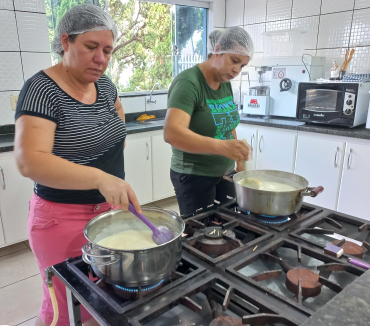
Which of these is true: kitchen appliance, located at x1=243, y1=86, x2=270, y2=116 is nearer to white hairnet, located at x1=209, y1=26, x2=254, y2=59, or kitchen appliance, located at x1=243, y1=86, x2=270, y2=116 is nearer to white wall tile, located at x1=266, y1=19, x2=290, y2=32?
white wall tile, located at x1=266, y1=19, x2=290, y2=32

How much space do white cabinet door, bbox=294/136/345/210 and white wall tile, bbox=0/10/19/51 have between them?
7.41ft

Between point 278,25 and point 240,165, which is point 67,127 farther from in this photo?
point 278,25

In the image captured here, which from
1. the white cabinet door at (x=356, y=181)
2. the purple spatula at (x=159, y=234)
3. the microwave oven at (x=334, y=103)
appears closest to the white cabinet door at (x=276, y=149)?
the microwave oven at (x=334, y=103)

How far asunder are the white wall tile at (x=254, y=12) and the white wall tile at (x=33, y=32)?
2064mm

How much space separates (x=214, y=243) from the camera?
2.79ft

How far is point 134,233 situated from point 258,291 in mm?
356

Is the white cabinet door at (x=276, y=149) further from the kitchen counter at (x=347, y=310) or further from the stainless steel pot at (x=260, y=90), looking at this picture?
the kitchen counter at (x=347, y=310)

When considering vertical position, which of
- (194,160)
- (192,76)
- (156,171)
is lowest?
(156,171)

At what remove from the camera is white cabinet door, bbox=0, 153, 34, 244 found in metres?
2.06

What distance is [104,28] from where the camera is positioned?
3.22ft

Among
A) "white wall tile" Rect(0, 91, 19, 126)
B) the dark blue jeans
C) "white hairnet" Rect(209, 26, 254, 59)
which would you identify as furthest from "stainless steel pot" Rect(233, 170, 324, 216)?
"white wall tile" Rect(0, 91, 19, 126)

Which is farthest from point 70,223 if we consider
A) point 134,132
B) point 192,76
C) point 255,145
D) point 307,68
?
point 307,68

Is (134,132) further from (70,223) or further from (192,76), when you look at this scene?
(70,223)

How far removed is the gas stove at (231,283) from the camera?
1.99 feet
